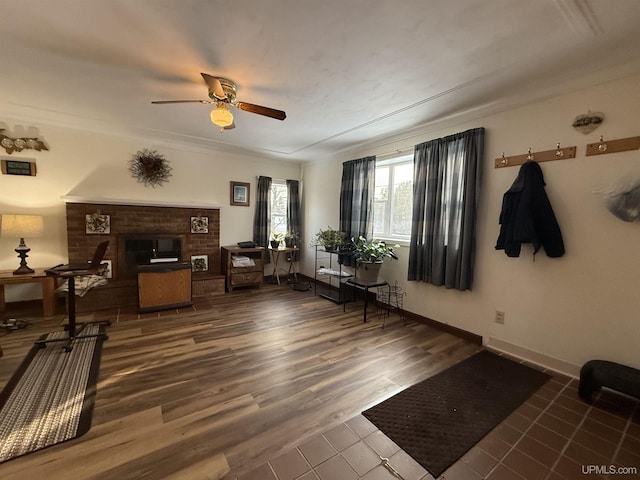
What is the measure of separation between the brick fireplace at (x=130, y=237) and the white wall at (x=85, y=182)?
6.5 inches

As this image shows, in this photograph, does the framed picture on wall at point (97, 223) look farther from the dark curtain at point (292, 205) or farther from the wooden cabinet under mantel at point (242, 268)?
the dark curtain at point (292, 205)

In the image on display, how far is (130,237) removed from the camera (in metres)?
3.97

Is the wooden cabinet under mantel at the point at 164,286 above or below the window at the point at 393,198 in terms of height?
below

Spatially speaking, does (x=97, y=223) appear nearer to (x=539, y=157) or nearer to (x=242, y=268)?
(x=242, y=268)

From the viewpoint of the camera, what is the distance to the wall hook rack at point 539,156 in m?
2.28

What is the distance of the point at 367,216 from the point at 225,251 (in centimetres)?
252

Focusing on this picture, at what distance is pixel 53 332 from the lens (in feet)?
9.41

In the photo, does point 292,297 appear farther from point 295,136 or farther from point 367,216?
point 295,136

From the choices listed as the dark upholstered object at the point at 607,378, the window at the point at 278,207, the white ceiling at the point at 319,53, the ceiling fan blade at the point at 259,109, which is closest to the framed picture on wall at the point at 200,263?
the window at the point at 278,207

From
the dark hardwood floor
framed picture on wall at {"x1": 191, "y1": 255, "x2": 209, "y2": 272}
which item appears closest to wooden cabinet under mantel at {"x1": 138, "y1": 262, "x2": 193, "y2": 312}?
the dark hardwood floor

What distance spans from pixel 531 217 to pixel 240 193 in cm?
432

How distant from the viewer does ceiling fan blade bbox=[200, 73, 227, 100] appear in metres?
2.04

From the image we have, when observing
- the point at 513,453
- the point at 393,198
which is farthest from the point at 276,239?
the point at 513,453

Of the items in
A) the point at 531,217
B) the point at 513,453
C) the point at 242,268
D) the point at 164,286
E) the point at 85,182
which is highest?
the point at 85,182
